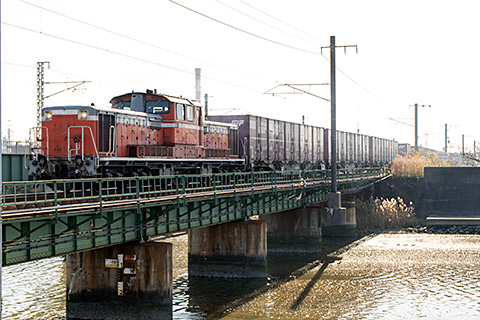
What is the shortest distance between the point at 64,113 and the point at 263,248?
1029 centimetres

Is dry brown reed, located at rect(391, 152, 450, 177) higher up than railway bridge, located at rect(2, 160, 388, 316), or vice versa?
dry brown reed, located at rect(391, 152, 450, 177)

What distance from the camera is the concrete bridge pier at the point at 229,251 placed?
91.7ft

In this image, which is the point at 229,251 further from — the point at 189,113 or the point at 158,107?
the point at 158,107

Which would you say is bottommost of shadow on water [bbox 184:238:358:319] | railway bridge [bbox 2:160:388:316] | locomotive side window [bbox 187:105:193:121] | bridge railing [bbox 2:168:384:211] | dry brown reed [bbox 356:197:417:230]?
shadow on water [bbox 184:238:358:319]

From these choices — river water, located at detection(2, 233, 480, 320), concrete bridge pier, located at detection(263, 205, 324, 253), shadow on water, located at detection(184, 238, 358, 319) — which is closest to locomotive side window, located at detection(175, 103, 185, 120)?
river water, located at detection(2, 233, 480, 320)

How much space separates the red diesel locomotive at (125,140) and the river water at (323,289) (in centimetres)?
479

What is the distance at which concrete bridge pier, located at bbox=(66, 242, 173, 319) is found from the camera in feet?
62.8

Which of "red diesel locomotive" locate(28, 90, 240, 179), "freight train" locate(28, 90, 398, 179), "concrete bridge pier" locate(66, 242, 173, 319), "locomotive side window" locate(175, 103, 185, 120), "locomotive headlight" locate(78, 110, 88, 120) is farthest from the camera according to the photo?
"locomotive side window" locate(175, 103, 185, 120)

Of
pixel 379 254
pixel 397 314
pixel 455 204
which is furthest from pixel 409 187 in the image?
pixel 397 314

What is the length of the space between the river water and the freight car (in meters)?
6.95

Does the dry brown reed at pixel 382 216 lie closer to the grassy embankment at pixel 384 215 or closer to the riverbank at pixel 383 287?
the grassy embankment at pixel 384 215

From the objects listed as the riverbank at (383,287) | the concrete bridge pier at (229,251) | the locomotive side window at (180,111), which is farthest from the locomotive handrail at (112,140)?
the riverbank at (383,287)

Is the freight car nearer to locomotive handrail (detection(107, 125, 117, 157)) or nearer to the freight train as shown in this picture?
the freight train

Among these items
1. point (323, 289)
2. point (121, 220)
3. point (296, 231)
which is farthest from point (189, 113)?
point (121, 220)
